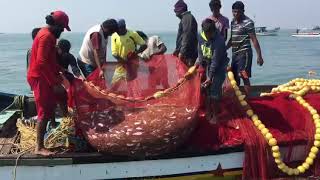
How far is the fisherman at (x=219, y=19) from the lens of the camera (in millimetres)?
7914

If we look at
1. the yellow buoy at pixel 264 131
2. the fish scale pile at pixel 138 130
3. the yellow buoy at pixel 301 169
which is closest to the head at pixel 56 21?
the fish scale pile at pixel 138 130

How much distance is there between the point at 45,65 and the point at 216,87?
7.24 feet

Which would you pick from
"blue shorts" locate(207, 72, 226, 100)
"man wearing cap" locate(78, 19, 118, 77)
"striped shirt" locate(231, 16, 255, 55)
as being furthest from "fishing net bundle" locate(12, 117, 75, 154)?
"striped shirt" locate(231, 16, 255, 55)

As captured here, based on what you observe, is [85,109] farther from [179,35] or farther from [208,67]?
[179,35]

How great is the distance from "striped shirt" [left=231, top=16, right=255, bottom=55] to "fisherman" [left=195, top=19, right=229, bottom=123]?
3.07 feet

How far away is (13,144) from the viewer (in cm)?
634

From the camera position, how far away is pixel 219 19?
8016mm

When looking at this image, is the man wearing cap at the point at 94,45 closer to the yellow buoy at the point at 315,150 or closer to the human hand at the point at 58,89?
the human hand at the point at 58,89

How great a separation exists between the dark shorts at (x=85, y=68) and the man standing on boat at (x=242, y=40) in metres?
2.18

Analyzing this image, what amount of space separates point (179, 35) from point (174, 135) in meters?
2.48

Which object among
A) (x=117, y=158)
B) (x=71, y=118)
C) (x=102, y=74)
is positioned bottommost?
(x=117, y=158)

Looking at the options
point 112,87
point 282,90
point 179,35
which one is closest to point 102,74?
point 112,87

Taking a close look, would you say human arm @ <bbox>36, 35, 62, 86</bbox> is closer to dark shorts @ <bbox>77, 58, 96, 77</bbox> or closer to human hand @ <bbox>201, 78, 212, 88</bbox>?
dark shorts @ <bbox>77, 58, 96, 77</bbox>

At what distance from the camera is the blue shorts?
252 inches
